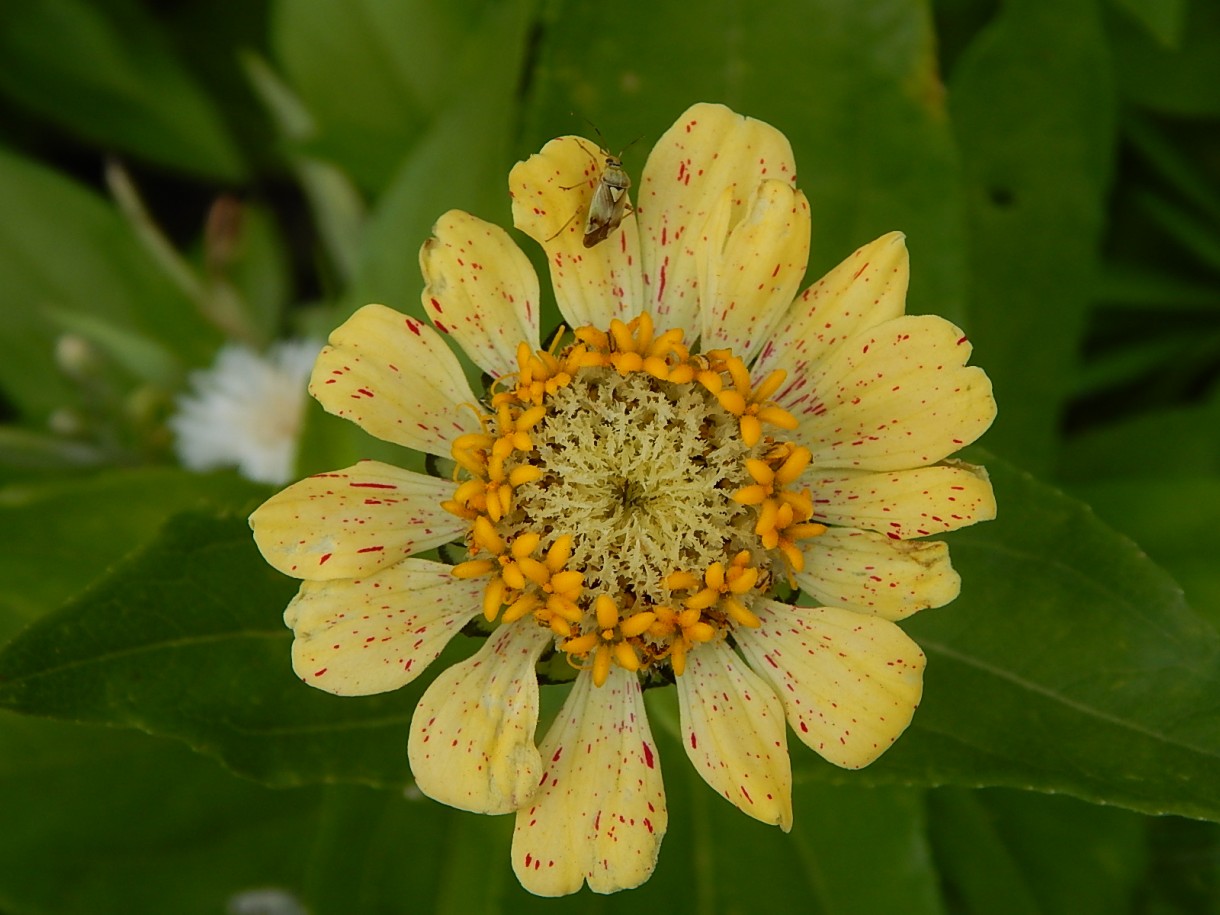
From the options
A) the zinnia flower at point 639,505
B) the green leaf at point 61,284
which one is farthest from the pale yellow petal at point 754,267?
the green leaf at point 61,284

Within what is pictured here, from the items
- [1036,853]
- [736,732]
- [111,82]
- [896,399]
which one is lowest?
[1036,853]

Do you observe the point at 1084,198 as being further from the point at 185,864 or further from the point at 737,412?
the point at 185,864

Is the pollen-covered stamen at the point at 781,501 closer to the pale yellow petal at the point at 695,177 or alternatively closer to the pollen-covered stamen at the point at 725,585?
the pollen-covered stamen at the point at 725,585

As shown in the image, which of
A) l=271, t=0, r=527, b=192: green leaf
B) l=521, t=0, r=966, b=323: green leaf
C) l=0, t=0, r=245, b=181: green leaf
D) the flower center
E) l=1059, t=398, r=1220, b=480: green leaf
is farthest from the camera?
l=0, t=0, r=245, b=181: green leaf

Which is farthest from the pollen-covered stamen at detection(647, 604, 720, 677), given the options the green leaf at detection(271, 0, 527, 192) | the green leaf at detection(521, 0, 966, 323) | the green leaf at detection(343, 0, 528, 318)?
the green leaf at detection(271, 0, 527, 192)

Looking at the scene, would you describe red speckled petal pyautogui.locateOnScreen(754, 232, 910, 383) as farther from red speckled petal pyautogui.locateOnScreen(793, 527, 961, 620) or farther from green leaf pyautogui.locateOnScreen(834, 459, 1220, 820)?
green leaf pyautogui.locateOnScreen(834, 459, 1220, 820)

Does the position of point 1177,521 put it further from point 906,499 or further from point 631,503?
point 631,503

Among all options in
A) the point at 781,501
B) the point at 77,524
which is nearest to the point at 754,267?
the point at 781,501
